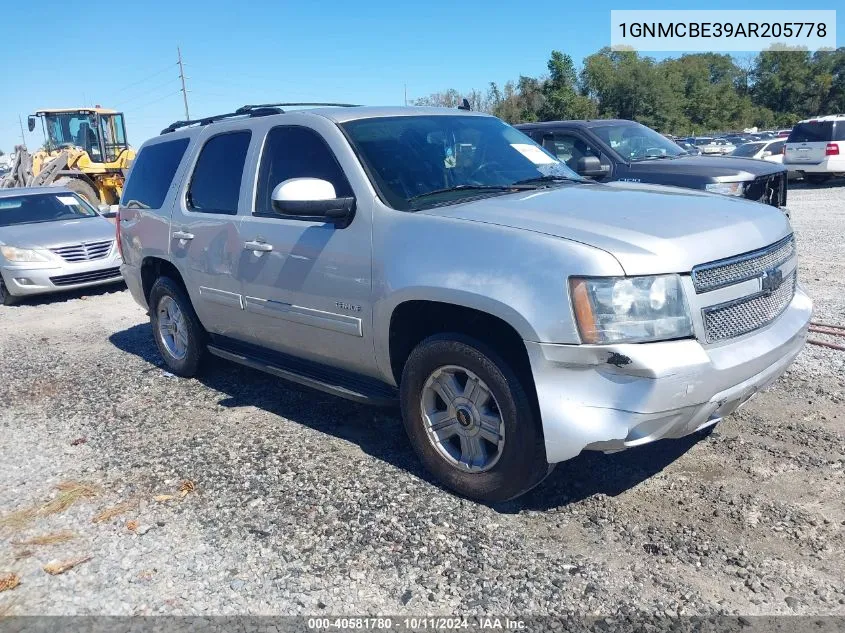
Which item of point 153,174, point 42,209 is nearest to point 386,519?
point 153,174

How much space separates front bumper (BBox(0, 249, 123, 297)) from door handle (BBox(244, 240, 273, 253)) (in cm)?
626

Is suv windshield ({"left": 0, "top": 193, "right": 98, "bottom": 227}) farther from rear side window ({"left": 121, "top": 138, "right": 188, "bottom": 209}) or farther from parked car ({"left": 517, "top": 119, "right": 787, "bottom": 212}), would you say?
parked car ({"left": 517, "top": 119, "right": 787, "bottom": 212})

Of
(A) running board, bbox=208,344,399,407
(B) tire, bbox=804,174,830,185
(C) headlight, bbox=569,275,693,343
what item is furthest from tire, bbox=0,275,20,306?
(B) tire, bbox=804,174,830,185

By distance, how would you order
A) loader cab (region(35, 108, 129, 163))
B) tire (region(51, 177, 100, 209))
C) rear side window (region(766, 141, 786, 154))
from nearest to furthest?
tire (region(51, 177, 100, 209))
loader cab (region(35, 108, 129, 163))
rear side window (region(766, 141, 786, 154))

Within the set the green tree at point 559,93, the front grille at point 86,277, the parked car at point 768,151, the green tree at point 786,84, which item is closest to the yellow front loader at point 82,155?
the front grille at point 86,277

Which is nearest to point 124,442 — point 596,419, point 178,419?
point 178,419

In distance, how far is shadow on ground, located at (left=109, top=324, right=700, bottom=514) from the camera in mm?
3795

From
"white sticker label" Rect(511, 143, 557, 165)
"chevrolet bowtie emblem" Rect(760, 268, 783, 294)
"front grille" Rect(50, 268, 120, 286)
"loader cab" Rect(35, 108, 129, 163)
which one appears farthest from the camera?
"loader cab" Rect(35, 108, 129, 163)

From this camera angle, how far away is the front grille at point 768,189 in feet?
30.4

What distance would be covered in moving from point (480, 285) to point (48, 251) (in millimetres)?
8337

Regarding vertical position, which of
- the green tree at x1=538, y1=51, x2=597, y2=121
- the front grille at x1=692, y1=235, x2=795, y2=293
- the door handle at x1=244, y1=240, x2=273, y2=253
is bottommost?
the front grille at x1=692, y1=235, x2=795, y2=293

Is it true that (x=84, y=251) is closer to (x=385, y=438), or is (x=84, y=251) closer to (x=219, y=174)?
(x=219, y=174)

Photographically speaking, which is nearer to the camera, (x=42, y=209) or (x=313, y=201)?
(x=313, y=201)

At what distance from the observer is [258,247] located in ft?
15.0
